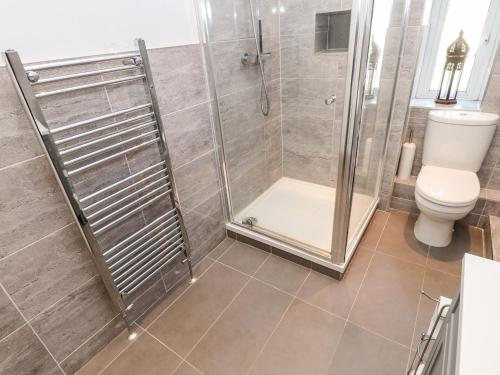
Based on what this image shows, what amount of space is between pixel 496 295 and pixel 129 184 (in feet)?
4.59

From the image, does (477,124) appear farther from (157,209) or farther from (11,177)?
(11,177)

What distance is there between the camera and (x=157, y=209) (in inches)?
61.4

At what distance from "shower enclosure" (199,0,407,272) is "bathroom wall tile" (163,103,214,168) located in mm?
106

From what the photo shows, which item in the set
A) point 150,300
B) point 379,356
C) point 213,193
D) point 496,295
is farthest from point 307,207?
point 496,295

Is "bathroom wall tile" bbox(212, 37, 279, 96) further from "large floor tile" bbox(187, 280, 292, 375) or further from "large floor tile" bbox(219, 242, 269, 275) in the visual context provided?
"large floor tile" bbox(187, 280, 292, 375)

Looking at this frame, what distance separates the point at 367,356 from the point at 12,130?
1.75 meters

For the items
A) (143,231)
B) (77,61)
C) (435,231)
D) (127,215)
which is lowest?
(435,231)

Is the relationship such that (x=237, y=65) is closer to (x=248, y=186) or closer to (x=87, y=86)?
(x=248, y=186)

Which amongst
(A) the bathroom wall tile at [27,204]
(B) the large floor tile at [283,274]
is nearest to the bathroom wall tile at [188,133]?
(A) the bathroom wall tile at [27,204]

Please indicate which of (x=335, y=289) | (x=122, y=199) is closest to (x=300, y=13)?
(x=122, y=199)

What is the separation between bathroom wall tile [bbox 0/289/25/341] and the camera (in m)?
1.07

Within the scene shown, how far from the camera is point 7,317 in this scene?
1.09 meters

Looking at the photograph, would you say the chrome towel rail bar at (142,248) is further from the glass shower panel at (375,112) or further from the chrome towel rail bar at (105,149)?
the glass shower panel at (375,112)

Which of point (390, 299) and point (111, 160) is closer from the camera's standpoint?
point (111, 160)
